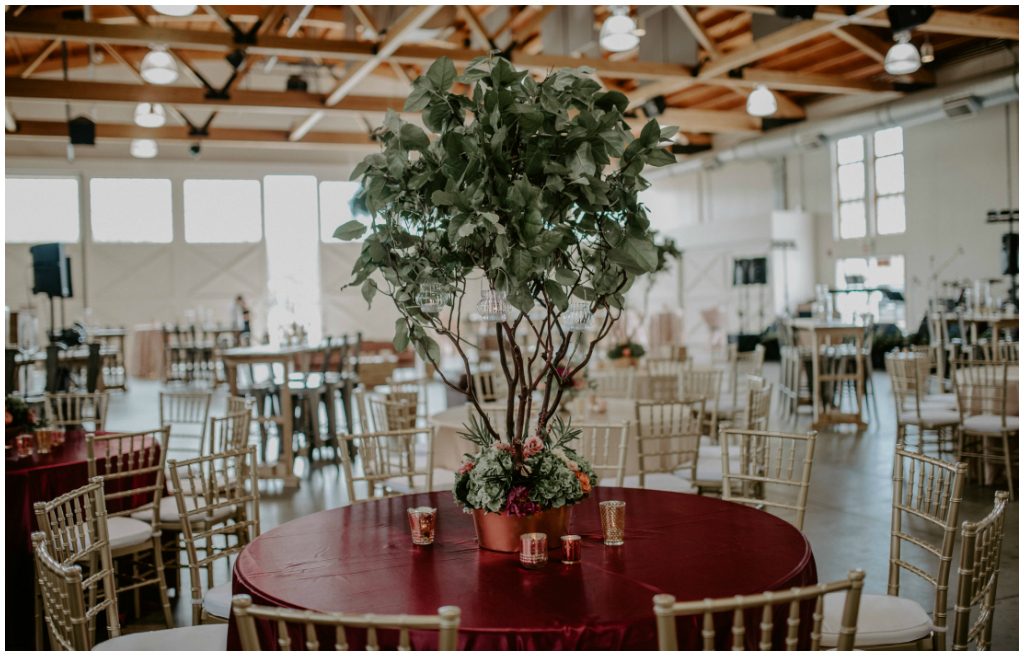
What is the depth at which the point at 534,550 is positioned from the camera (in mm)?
2230

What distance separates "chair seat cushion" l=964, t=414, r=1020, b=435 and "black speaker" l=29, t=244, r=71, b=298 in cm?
724

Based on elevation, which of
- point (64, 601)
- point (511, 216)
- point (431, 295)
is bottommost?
point (64, 601)

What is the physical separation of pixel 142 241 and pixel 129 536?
15.7m

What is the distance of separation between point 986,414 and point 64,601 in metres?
6.10

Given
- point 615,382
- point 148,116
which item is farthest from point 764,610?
point 148,116

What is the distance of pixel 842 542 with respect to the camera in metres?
4.97

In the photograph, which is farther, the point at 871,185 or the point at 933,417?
the point at 871,185

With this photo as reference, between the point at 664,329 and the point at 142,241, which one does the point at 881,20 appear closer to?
the point at 664,329

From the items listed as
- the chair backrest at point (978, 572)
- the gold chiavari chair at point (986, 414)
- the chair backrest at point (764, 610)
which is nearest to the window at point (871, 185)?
the gold chiavari chair at point (986, 414)

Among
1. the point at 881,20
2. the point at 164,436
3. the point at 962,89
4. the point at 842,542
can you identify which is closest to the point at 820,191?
the point at 962,89

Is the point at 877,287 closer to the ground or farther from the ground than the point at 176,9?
closer to the ground

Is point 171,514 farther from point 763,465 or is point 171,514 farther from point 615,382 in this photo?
point 615,382

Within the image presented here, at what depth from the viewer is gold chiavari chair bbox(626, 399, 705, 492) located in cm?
455

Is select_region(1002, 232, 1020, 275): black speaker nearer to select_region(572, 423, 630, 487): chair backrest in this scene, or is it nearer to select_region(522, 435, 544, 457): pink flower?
select_region(572, 423, 630, 487): chair backrest
